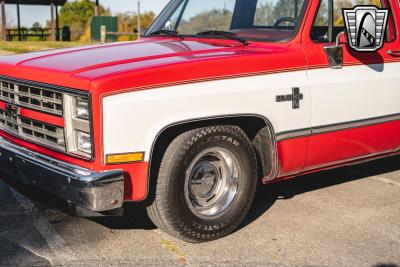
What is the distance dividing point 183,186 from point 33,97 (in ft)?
3.74

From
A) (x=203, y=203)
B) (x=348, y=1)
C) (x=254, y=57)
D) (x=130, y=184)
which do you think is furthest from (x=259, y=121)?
(x=348, y=1)

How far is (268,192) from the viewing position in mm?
5023

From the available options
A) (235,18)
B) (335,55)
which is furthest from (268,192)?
(235,18)

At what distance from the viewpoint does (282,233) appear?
4.05 meters

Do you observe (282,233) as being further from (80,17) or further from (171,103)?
(80,17)

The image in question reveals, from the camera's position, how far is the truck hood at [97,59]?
344 cm

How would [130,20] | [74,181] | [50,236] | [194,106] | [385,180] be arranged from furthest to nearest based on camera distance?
[130,20]
[385,180]
[50,236]
[194,106]
[74,181]

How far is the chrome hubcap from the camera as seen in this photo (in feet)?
12.5

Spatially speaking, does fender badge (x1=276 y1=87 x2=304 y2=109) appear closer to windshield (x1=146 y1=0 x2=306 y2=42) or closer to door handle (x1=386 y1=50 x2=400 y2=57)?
windshield (x1=146 y1=0 x2=306 y2=42)

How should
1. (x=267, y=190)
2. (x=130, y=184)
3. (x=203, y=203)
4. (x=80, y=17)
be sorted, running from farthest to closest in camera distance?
(x=80, y=17)
(x=267, y=190)
(x=203, y=203)
(x=130, y=184)

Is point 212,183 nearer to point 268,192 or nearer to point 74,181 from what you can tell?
point 74,181

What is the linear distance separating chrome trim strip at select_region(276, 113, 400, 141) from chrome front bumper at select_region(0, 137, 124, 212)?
4.20 ft

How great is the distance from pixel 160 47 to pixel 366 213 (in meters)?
2.07

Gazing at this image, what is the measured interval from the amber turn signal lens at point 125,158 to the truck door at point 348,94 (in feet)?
A: 4.61
